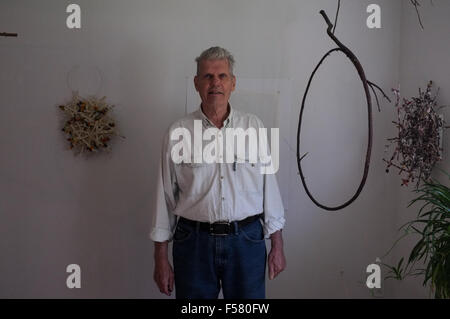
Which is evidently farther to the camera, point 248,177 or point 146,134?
point 146,134

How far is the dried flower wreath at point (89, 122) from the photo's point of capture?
6.75ft

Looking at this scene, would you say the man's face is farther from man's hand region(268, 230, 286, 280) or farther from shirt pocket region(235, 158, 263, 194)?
man's hand region(268, 230, 286, 280)

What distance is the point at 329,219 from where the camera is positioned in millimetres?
2131

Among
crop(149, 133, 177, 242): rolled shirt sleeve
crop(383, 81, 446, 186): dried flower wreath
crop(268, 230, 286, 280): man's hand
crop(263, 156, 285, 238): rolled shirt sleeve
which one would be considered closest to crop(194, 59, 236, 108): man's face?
crop(149, 133, 177, 242): rolled shirt sleeve

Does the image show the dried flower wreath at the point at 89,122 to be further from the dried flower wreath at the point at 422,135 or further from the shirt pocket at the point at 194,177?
the dried flower wreath at the point at 422,135

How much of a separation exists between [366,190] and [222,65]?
3.47ft

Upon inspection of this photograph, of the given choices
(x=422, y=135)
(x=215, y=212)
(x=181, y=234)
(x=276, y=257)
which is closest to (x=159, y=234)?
(x=181, y=234)

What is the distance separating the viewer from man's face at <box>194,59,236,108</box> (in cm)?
173

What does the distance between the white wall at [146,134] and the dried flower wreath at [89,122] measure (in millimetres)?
60

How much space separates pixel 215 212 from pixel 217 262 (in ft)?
0.70

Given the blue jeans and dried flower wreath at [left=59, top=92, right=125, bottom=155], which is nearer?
the blue jeans

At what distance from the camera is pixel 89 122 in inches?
81.1

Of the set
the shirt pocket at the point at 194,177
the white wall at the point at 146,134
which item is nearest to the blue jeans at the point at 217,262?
the shirt pocket at the point at 194,177

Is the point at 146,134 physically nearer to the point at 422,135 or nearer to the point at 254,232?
the point at 254,232
